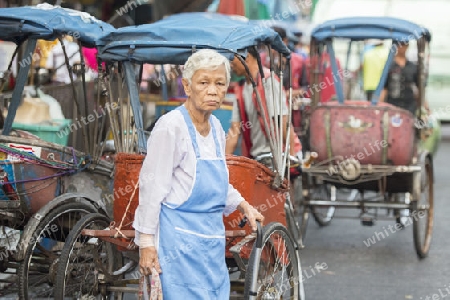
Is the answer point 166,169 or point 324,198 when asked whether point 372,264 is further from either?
point 166,169

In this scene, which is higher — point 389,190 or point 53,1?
point 53,1

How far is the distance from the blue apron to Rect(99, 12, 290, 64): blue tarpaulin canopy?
1277 mm

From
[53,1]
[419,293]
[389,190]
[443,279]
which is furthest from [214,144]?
[53,1]

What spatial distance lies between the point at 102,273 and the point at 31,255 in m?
0.52

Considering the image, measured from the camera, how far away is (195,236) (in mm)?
4328

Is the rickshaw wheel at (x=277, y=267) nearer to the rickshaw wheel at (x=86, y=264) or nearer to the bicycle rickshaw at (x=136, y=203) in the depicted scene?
the bicycle rickshaw at (x=136, y=203)

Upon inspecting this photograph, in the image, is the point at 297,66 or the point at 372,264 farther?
the point at 297,66

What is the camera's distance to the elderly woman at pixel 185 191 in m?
4.21

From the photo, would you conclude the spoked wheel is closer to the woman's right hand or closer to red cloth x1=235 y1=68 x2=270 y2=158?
red cloth x1=235 y1=68 x2=270 y2=158

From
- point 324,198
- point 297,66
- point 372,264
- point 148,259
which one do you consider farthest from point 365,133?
point 148,259

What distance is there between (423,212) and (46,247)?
3586 mm

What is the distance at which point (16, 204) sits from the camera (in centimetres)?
571

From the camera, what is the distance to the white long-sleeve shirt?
4.20 m

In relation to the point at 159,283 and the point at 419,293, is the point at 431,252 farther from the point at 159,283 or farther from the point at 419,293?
the point at 159,283
